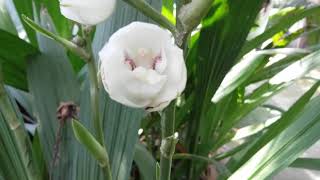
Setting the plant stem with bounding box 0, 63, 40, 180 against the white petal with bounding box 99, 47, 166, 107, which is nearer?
the white petal with bounding box 99, 47, 166, 107

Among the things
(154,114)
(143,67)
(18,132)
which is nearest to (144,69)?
(143,67)

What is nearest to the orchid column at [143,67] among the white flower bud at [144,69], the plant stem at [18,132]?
the white flower bud at [144,69]

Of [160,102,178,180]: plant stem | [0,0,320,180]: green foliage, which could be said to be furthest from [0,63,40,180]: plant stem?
[160,102,178,180]: plant stem

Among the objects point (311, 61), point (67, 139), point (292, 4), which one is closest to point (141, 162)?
point (67, 139)

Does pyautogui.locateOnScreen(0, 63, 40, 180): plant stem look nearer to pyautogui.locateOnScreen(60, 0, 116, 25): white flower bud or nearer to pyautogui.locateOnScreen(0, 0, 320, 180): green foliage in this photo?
pyautogui.locateOnScreen(0, 0, 320, 180): green foliage

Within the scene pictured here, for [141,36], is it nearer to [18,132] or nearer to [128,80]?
[128,80]

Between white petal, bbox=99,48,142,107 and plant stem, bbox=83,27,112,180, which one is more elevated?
white petal, bbox=99,48,142,107

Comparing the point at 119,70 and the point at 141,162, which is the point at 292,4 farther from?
the point at 119,70
